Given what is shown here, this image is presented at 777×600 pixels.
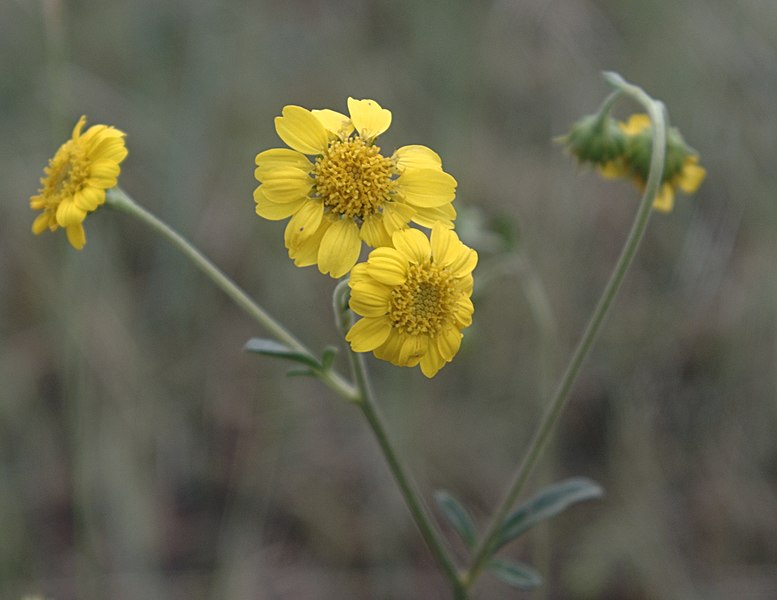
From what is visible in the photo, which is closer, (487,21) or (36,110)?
(36,110)

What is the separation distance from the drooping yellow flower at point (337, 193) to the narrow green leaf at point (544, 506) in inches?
29.1

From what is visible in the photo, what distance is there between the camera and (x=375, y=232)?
170cm

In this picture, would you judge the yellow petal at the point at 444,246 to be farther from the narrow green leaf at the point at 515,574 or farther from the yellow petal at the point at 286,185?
the narrow green leaf at the point at 515,574

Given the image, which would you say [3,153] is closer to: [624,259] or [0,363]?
[0,363]

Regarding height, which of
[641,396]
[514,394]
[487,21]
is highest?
[487,21]

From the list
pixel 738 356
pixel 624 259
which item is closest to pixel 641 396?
pixel 738 356

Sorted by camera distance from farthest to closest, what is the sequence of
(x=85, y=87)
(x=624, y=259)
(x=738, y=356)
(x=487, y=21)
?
(x=487, y=21)
(x=85, y=87)
(x=738, y=356)
(x=624, y=259)

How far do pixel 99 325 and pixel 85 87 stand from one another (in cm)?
122

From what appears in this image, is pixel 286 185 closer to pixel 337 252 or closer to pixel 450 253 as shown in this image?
pixel 337 252

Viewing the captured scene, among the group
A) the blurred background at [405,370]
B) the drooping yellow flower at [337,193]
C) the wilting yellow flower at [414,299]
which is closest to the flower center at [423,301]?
the wilting yellow flower at [414,299]

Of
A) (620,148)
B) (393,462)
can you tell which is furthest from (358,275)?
(620,148)

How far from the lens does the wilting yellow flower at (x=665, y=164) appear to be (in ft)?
6.75

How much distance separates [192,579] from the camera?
11.0 feet

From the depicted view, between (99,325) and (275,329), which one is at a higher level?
(275,329)
